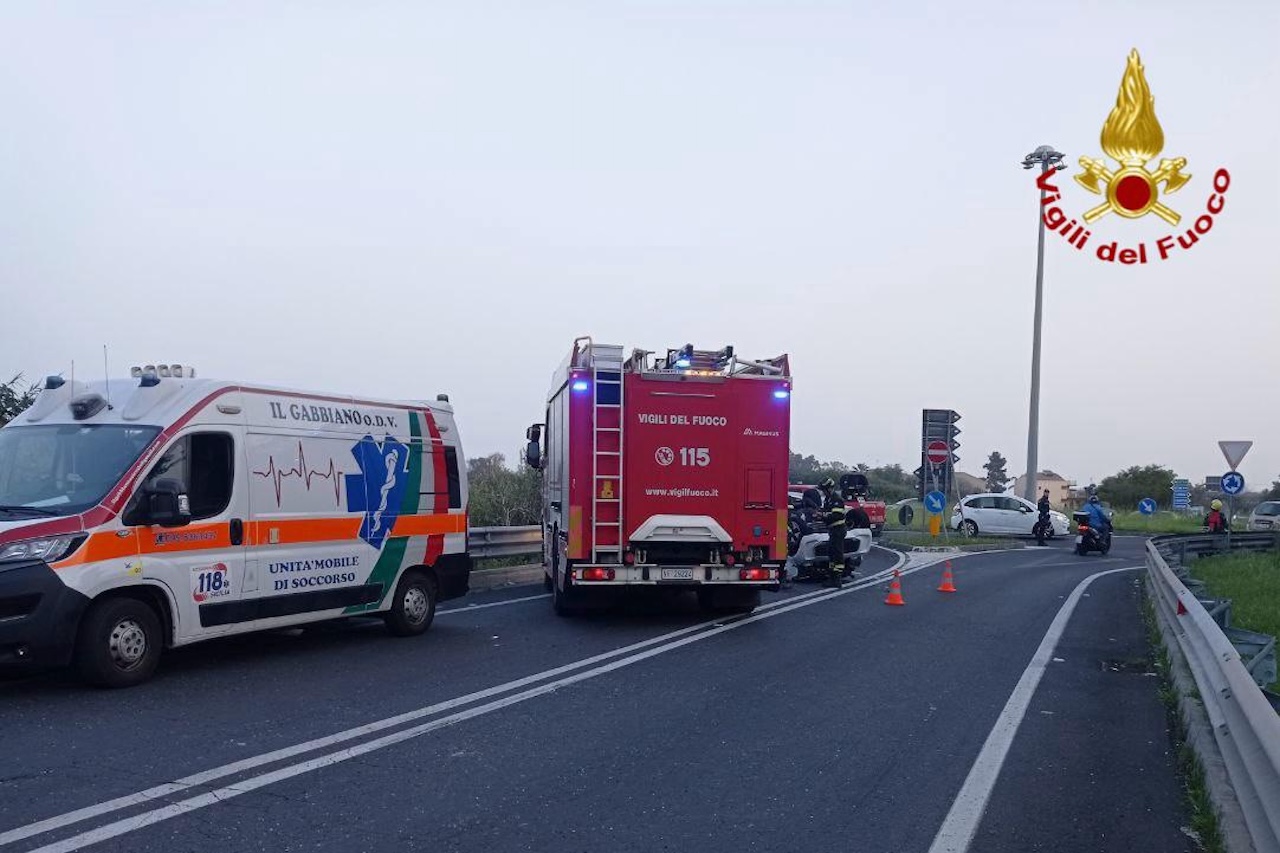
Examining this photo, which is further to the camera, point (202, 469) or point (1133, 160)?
point (1133, 160)

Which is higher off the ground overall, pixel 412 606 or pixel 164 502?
pixel 164 502

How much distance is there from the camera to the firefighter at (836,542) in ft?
58.0

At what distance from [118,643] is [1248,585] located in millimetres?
17359

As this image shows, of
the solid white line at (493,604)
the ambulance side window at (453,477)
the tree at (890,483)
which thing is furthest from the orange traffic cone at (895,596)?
the tree at (890,483)

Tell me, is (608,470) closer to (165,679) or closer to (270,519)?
(270,519)

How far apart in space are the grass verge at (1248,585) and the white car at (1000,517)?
352 inches

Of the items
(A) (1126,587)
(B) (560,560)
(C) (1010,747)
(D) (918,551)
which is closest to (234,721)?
(C) (1010,747)

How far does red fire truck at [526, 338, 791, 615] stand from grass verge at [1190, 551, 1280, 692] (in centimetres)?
554

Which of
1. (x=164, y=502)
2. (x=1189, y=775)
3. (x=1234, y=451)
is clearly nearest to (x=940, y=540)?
(x=1234, y=451)

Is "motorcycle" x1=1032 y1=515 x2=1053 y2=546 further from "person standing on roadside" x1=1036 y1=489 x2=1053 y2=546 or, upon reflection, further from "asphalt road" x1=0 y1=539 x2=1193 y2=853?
"asphalt road" x1=0 y1=539 x2=1193 y2=853

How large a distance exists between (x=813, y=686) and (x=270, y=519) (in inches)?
194

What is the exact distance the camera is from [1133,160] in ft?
59.0

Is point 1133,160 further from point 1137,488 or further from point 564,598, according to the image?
point 1137,488

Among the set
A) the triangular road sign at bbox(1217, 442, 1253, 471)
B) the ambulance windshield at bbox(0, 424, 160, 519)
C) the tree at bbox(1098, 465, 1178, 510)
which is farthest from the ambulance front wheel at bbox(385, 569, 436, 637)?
the tree at bbox(1098, 465, 1178, 510)
